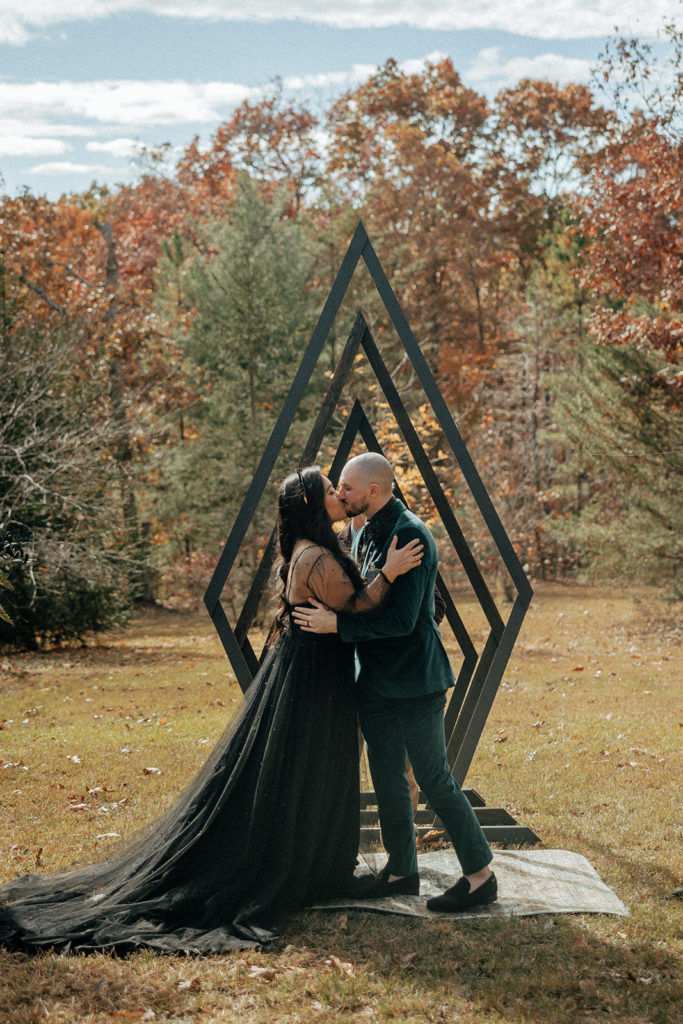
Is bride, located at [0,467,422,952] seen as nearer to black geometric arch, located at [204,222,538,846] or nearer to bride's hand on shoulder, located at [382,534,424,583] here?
bride's hand on shoulder, located at [382,534,424,583]

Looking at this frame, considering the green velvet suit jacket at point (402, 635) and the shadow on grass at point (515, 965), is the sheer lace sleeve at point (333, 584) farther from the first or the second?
the shadow on grass at point (515, 965)

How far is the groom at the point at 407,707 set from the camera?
12.7 feet

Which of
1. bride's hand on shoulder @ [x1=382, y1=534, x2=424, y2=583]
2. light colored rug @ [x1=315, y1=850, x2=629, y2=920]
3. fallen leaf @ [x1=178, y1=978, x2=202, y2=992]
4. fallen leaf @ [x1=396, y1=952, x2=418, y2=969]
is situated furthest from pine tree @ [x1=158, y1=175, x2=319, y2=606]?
fallen leaf @ [x1=178, y1=978, x2=202, y2=992]

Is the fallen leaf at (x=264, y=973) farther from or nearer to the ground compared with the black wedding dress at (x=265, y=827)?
nearer to the ground

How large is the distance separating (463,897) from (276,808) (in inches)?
34.0

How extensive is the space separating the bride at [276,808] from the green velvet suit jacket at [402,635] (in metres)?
0.06

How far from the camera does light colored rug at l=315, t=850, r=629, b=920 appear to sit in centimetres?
396

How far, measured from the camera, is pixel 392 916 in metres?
3.91

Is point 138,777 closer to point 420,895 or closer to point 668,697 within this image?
point 420,895

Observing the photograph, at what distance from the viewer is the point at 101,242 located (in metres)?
26.6

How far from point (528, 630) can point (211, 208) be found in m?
17.4

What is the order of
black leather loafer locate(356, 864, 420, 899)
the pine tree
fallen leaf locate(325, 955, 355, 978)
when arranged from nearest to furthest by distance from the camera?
1. fallen leaf locate(325, 955, 355, 978)
2. black leather loafer locate(356, 864, 420, 899)
3. the pine tree

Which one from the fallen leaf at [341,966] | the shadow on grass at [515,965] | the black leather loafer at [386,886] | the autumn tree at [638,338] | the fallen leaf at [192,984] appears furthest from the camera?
the autumn tree at [638,338]

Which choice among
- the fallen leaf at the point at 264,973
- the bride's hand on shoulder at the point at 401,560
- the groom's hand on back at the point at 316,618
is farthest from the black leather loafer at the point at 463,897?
the bride's hand on shoulder at the point at 401,560
